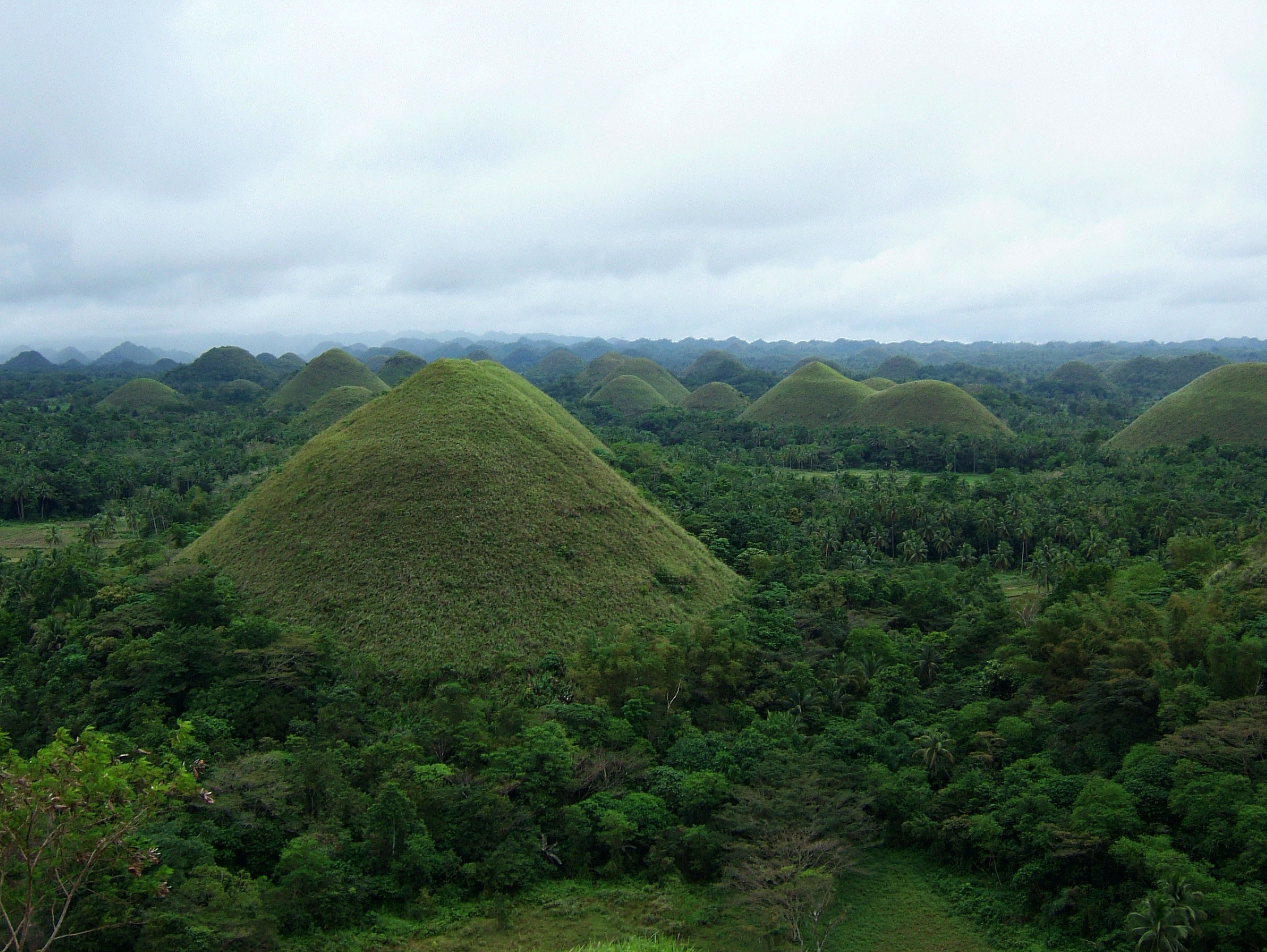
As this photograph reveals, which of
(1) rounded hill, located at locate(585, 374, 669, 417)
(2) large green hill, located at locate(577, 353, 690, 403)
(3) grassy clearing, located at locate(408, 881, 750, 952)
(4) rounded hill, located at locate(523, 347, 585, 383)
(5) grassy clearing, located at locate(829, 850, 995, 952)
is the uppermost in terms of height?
(4) rounded hill, located at locate(523, 347, 585, 383)

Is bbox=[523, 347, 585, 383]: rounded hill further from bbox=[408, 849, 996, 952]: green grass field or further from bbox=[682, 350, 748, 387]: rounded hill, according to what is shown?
bbox=[408, 849, 996, 952]: green grass field

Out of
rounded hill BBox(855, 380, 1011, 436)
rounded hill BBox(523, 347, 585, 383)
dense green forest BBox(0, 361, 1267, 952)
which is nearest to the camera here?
dense green forest BBox(0, 361, 1267, 952)

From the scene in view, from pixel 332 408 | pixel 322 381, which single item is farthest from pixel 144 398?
pixel 332 408

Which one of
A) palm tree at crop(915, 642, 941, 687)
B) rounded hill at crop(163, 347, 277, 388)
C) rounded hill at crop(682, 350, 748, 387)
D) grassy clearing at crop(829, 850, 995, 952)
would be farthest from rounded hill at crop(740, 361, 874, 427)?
rounded hill at crop(163, 347, 277, 388)

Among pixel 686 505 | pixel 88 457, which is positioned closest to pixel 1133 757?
pixel 686 505

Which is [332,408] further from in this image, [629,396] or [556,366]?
[556,366]

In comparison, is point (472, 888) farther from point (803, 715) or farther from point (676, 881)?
point (803, 715)
